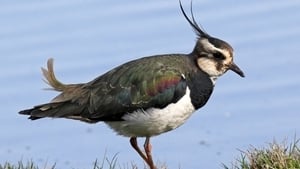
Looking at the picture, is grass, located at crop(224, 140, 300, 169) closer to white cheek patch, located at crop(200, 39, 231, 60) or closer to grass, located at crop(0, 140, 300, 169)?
grass, located at crop(0, 140, 300, 169)

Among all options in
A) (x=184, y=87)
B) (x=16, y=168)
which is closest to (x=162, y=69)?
(x=184, y=87)

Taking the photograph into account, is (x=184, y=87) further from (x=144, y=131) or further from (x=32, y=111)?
(x=32, y=111)

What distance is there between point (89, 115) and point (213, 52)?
897 millimetres

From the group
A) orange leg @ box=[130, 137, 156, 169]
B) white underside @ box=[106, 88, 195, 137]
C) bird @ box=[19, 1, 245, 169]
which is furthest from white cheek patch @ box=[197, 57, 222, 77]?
orange leg @ box=[130, 137, 156, 169]

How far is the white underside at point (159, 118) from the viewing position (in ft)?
18.6

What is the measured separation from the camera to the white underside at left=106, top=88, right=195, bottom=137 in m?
5.67

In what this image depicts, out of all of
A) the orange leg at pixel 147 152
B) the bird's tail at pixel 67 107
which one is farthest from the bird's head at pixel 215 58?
the bird's tail at pixel 67 107

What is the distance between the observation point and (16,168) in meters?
5.66

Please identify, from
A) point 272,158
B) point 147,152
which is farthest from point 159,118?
point 272,158

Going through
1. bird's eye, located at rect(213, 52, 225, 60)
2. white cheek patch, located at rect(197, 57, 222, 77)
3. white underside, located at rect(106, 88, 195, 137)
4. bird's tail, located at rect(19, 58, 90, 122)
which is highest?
bird's eye, located at rect(213, 52, 225, 60)

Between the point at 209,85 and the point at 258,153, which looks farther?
the point at 209,85

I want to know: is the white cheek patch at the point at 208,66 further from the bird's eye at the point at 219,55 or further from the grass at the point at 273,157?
the grass at the point at 273,157

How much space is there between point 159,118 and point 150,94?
199 mm

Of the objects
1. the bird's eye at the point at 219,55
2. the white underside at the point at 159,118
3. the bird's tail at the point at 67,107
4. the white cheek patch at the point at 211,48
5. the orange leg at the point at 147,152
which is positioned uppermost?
the white cheek patch at the point at 211,48
